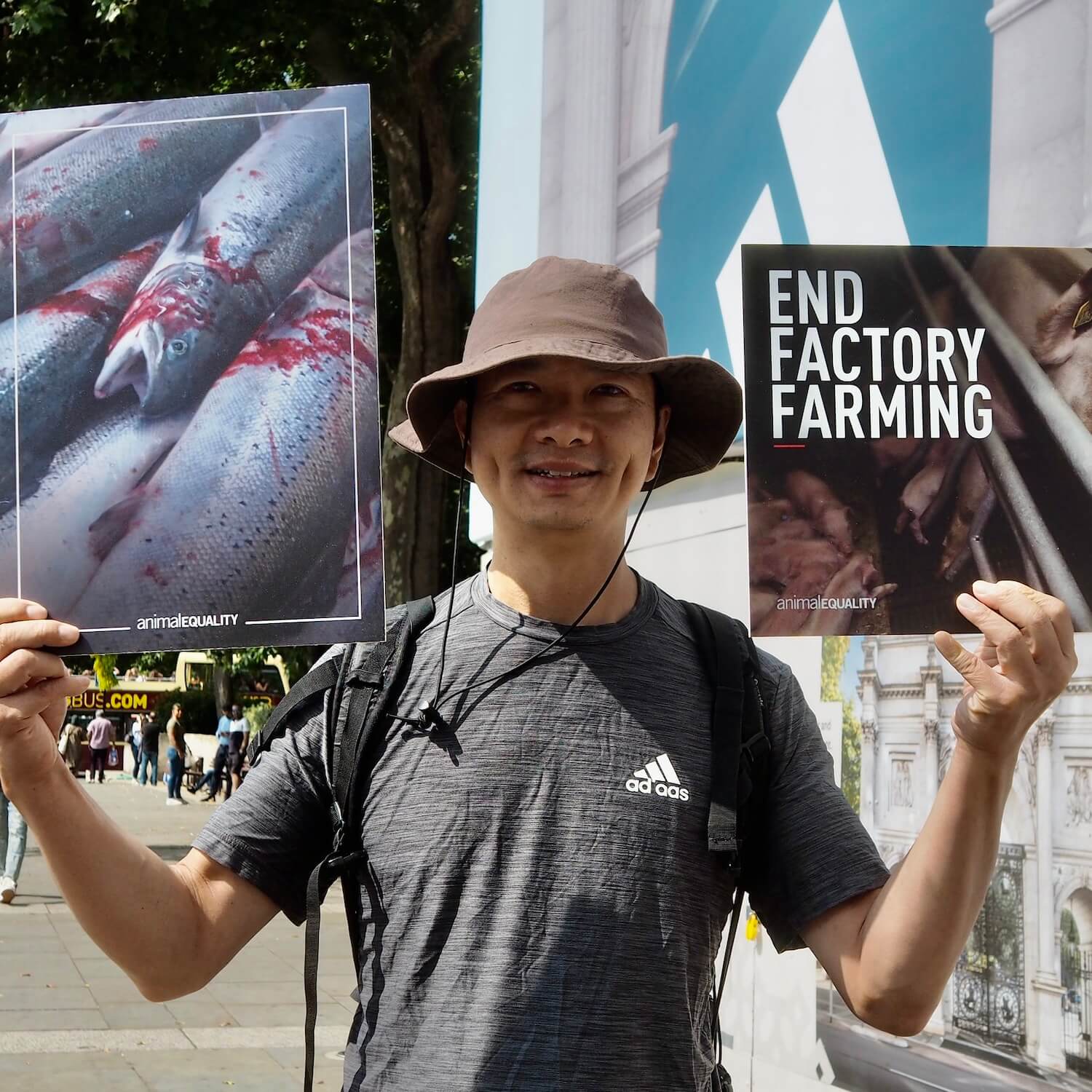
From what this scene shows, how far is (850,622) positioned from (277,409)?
0.90 meters

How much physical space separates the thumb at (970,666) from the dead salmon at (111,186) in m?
1.23

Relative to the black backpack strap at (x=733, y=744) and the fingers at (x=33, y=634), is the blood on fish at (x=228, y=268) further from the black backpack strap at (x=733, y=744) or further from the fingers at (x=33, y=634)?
the black backpack strap at (x=733, y=744)

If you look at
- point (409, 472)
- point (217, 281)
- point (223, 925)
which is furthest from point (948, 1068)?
point (409, 472)

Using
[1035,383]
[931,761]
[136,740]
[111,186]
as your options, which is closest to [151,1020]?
[931,761]

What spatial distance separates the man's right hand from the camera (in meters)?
1.86

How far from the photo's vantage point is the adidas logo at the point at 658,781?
202cm

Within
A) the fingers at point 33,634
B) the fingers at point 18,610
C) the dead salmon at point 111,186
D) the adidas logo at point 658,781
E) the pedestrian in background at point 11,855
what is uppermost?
the dead salmon at point 111,186

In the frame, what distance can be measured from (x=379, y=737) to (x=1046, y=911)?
3.23 meters

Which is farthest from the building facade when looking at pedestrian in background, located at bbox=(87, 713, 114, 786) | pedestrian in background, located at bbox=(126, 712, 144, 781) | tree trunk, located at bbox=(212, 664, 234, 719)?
pedestrian in background, located at bbox=(126, 712, 144, 781)

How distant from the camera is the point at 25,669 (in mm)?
1865

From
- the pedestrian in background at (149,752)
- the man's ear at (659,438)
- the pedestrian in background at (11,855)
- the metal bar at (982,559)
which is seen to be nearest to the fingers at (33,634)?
the man's ear at (659,438)

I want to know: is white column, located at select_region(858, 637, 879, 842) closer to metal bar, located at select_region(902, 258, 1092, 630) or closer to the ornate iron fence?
the ornate iron fence

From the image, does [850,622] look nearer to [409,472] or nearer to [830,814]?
[830,814]

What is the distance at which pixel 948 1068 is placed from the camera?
192 inches
